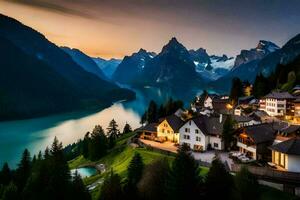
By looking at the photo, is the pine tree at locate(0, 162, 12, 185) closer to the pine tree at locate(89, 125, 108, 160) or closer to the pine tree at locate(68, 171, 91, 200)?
the pine tree at locate(89, 125, 108, 160)

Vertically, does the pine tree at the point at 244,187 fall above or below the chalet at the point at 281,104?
below

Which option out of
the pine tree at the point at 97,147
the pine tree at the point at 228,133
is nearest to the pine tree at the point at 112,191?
the pine tree at the point at 228,133

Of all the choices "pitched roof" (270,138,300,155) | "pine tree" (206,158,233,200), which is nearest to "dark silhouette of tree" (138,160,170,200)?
"pine tree" (206,158,233,200)

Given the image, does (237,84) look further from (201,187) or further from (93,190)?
(201,187)

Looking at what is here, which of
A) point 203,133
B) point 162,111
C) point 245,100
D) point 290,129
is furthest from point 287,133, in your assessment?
point 162,111

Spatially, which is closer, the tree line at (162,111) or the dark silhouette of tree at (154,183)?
the dark silhouette of tree at (154,183)

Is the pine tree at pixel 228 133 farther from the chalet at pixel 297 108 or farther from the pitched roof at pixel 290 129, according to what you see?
the chalet at pixel 297 108
